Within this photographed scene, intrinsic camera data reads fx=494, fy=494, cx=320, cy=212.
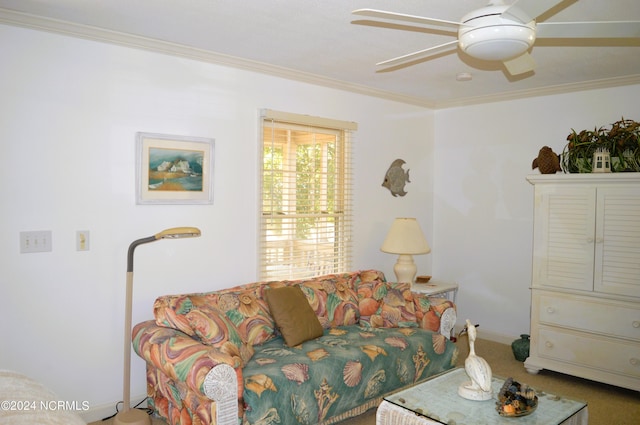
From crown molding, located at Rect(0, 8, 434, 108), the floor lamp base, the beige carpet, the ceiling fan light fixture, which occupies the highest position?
crown molding, located at Rect(0, 8, 434, 108)

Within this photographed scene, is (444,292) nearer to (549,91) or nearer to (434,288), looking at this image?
(434,288)

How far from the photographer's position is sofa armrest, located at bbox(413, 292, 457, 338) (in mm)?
3807

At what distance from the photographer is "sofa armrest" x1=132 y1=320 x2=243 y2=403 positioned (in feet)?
8.11

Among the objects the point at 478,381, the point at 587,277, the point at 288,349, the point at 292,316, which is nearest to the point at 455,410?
the point at 478,381

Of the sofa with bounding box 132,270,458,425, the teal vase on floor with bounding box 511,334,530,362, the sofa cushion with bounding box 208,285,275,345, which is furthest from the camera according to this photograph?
the teal vase on floor with bounding box 511,334,530,362

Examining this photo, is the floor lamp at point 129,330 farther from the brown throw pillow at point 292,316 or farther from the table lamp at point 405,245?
the table lamp at point 405,245

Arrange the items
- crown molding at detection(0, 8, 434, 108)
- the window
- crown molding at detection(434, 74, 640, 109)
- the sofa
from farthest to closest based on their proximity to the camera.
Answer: crown molding at detection(434, 74, 640, 109), the window, crown molding at detection(0, 8, 434, 108), the sofa

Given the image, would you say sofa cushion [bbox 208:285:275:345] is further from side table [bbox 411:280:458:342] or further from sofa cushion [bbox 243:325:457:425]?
side table [bbox 411:280:458:342]

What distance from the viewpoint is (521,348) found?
4398mm

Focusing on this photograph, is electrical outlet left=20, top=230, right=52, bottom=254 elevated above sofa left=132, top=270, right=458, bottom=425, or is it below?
above

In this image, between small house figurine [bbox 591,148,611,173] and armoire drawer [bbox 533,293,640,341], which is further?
small house figurine [bbox 591,148,611,173]

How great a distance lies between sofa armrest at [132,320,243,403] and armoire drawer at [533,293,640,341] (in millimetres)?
2733

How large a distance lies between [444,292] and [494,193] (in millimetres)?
1182

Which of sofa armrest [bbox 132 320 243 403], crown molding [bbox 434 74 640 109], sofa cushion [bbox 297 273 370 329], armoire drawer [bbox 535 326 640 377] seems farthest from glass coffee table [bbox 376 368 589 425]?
crown molding [bbox 434 74 640 109]
